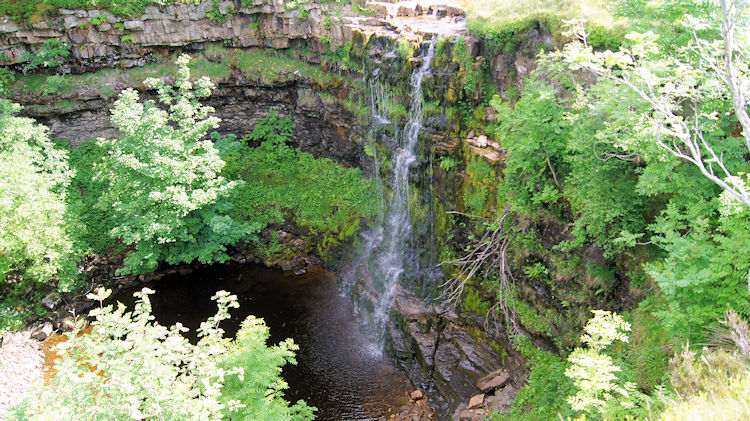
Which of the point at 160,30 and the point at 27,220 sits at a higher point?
the point at 160,30

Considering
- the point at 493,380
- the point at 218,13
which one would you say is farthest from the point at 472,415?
the point at 218,13

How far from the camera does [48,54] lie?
18797mm

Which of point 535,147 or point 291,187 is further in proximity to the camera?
point 291,187

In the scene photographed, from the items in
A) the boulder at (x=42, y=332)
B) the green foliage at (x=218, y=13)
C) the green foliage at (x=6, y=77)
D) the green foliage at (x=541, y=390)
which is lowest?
the boulder at (x=42, y=332)

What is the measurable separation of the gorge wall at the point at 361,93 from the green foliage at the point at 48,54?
10.7 inches

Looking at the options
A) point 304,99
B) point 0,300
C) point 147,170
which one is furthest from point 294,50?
point 0,300

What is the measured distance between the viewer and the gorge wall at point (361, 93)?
40.7 feet

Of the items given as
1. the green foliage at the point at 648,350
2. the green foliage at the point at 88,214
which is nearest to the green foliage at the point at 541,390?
the green foliage at the point at 648,350

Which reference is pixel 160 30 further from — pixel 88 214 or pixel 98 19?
pixel 88 214

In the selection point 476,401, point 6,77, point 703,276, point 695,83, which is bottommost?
point 476,401

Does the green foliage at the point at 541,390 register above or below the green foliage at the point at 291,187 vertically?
below

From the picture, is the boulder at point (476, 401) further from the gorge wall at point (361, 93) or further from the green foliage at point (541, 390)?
the green foliage at point (541, 390)

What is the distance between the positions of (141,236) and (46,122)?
9646mm

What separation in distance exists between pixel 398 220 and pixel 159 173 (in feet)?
24.8
